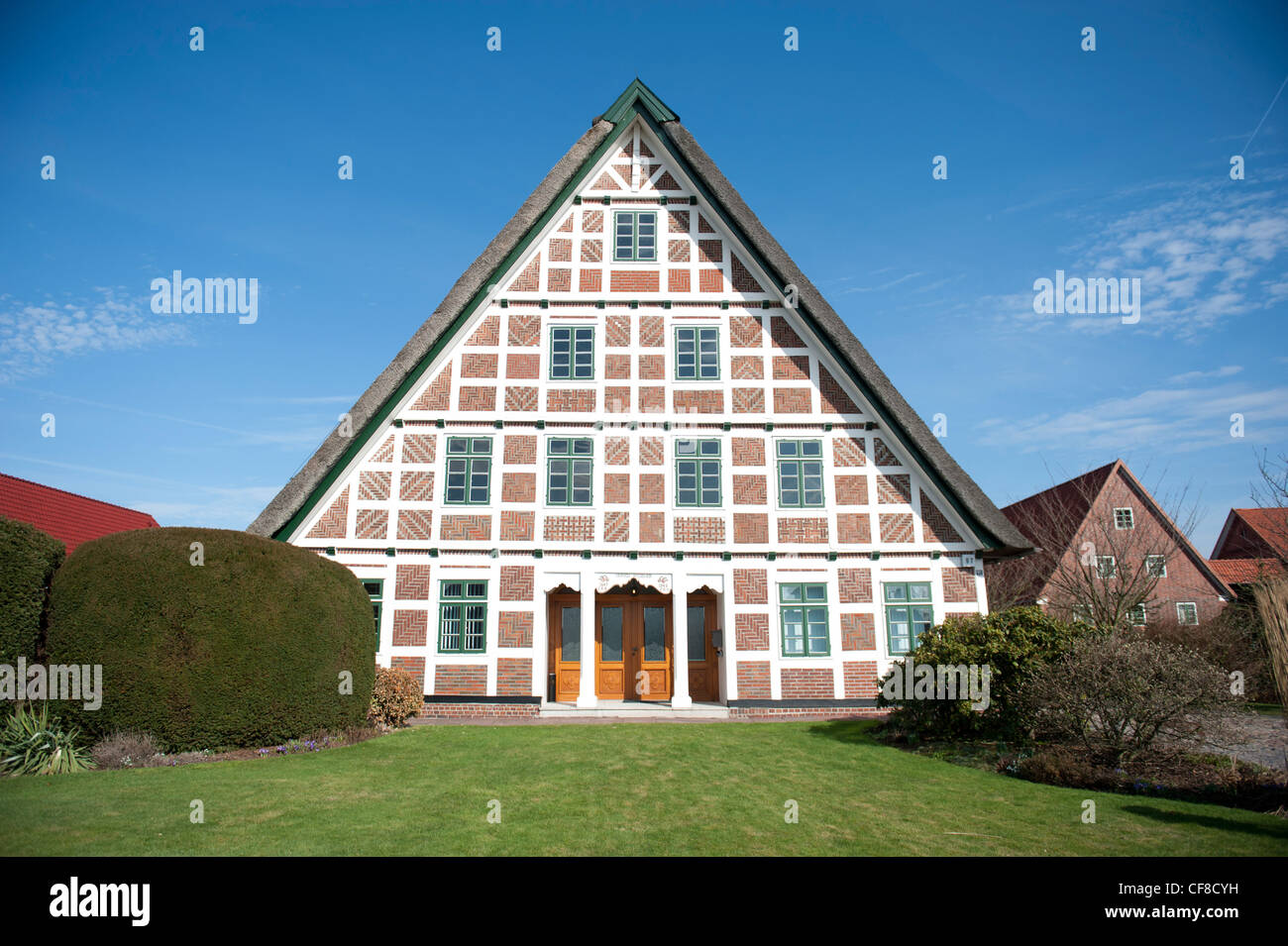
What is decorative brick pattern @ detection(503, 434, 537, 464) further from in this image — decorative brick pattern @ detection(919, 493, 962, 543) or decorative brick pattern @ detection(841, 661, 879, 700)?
decorative brick pattern @ detection(919, 493, 962, 543)

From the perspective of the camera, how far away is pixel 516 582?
15.9m

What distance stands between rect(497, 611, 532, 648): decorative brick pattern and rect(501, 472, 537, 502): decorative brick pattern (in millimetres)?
2458

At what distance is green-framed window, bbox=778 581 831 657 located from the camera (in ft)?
52.5

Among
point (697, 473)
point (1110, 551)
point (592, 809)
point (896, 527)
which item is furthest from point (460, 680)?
point (1110, 551)

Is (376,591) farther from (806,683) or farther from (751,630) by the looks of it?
(806,683)

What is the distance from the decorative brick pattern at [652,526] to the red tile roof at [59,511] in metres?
17.1

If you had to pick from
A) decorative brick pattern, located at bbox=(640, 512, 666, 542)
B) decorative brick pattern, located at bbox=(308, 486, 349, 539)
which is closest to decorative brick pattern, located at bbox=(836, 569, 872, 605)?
decorative brick pattern, located at bbox=(640, 512, 666, 542)

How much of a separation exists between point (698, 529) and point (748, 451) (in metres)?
2.12

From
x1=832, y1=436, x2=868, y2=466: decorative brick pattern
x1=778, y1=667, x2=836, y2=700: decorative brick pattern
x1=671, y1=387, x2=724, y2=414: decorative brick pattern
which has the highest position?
x1=671, y1=387, x2=724, y2=414: decorative brick pattern

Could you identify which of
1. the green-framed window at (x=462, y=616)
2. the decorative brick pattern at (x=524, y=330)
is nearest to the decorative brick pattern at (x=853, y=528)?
the green-framed window at (x=462, y=616)

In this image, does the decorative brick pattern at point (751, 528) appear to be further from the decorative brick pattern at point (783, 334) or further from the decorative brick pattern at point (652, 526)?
the decorative brick pattern at point (783, 334)

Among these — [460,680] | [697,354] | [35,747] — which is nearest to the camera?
[35,747]

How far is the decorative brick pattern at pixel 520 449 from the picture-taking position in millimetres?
16547

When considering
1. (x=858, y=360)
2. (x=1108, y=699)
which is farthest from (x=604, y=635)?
(x=1108, y=699)
